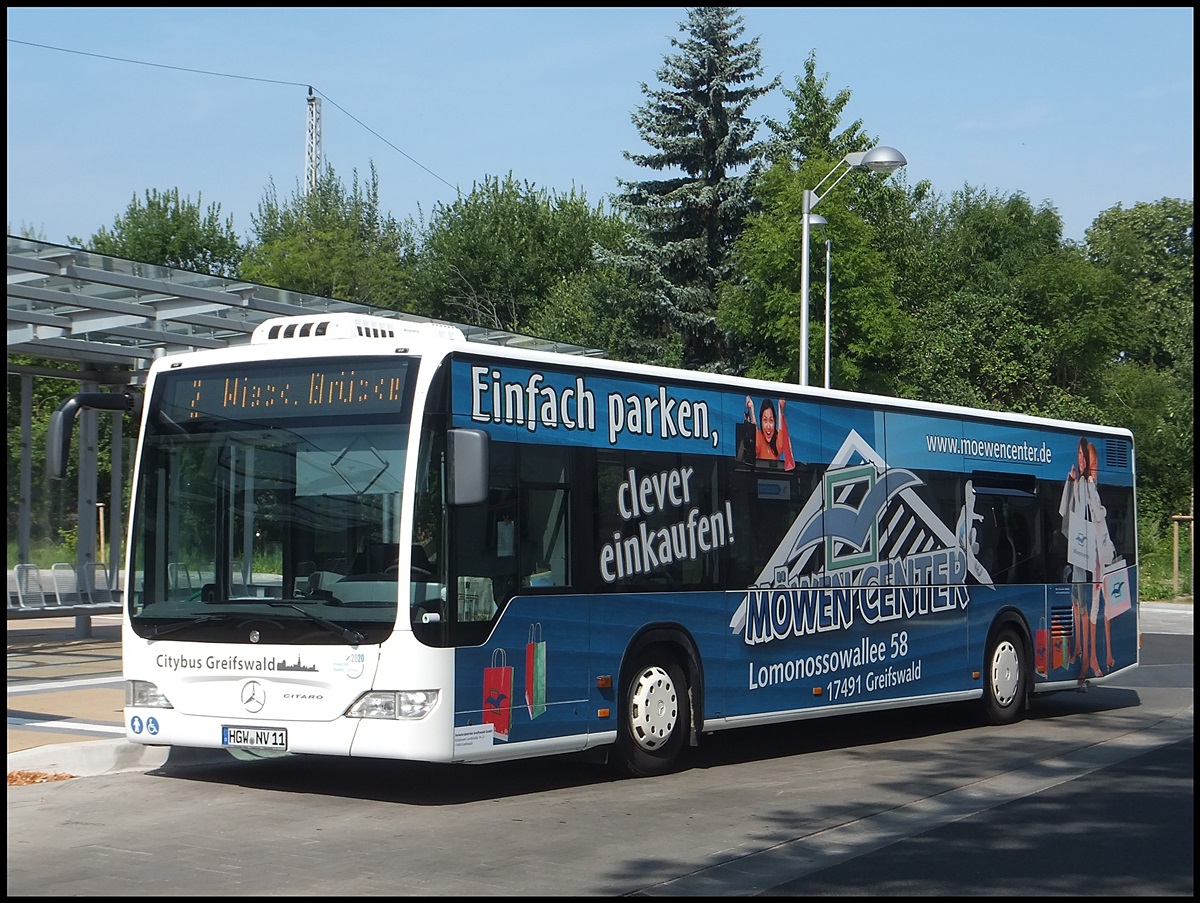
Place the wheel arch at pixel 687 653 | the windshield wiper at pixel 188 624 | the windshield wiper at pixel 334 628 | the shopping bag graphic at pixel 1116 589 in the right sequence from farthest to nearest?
1. the shopping bag graphic at pixel 1116 589
2. the wheel arch at pixel 687 653
3. the windshield wiper at pixel 188 624
4. the windshield wiper at pixel 334 628

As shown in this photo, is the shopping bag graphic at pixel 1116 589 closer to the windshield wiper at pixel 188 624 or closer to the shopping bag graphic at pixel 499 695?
the shopping bag graphic at pixel 499 695

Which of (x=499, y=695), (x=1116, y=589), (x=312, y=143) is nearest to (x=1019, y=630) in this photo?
(x=1116, y=589)

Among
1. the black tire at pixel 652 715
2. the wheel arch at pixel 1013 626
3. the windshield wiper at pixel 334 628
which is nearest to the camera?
the windshield wiper at pixel 334 628

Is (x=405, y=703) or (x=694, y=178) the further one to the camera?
(x=694, y=178)

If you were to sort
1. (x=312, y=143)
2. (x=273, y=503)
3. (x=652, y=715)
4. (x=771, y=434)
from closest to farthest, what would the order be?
(x=273, y=503) → (x=652, y=715) → (x=771, y=434) → (x=312, y=143)

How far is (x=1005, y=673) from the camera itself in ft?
51.3

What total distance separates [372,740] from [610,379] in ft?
10.6

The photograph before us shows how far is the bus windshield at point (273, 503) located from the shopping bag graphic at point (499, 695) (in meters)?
0.82

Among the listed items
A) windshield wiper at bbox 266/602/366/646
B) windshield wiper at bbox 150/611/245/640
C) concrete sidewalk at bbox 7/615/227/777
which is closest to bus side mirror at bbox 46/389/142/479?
windshield wiper at bbox 150/611/245/640

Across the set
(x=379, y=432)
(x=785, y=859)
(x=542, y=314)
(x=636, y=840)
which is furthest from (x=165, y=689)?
Answer: (x=542, y=314)

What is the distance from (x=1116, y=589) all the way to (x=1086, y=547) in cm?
90

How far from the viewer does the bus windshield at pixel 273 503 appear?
9.72 metres

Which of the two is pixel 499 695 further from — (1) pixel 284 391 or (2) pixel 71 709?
(2) pixel 71 709

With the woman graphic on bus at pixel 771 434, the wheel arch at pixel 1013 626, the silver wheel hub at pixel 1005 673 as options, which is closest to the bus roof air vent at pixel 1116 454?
the wheel arch at pixel 1013 626
